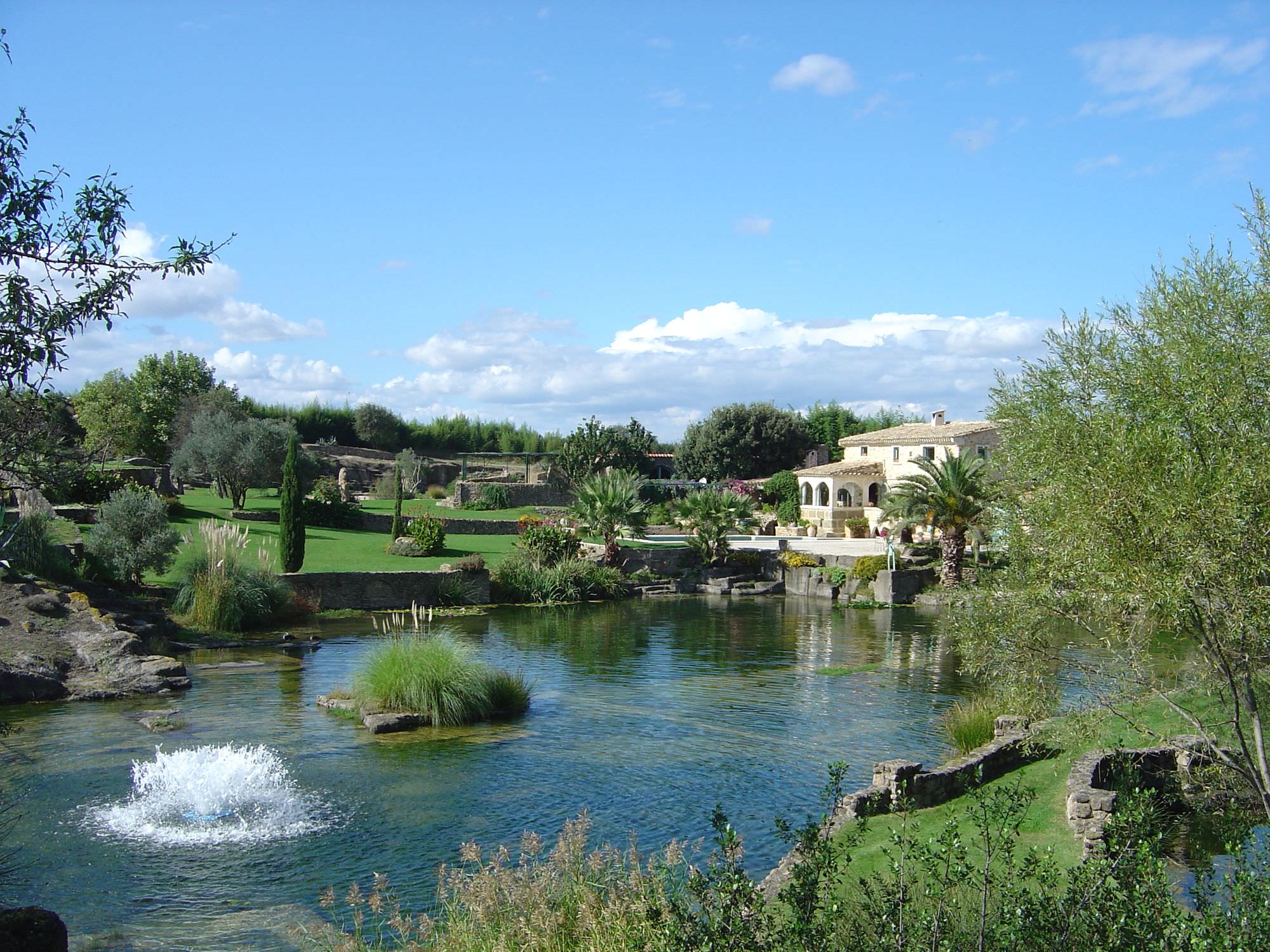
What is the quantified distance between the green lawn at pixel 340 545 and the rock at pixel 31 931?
63.8 feet

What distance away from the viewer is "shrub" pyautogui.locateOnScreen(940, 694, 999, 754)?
577 inches

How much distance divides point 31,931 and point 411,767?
7243 mm

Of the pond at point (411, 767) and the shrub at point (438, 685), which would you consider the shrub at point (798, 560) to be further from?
the shrub at point (438, 685)

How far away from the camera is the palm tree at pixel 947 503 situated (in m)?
33.3

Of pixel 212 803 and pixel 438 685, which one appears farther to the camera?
pixel 438 685

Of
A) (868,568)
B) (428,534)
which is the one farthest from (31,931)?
(868,568)

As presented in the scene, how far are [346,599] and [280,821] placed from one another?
18320mm

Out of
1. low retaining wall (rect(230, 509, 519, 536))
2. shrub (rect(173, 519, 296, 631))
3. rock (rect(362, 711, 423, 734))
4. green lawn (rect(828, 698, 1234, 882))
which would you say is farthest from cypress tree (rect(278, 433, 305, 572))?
green lawn (rect(828, 698, 1234, 882))

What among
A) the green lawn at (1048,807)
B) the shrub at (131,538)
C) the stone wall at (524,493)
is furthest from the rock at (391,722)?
the stone wall at (524,493)

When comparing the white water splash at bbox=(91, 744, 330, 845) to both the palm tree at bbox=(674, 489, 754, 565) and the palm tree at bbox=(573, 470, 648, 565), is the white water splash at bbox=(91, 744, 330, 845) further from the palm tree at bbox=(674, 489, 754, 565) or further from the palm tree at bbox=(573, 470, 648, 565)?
the palm tree at bbox=(674, 489, 754, 565)

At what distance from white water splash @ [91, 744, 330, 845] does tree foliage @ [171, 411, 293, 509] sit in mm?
29753

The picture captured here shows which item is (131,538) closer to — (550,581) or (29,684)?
(29,684)

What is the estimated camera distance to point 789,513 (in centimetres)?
5475

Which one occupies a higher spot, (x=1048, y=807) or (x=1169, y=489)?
(x=1169, y=489)
